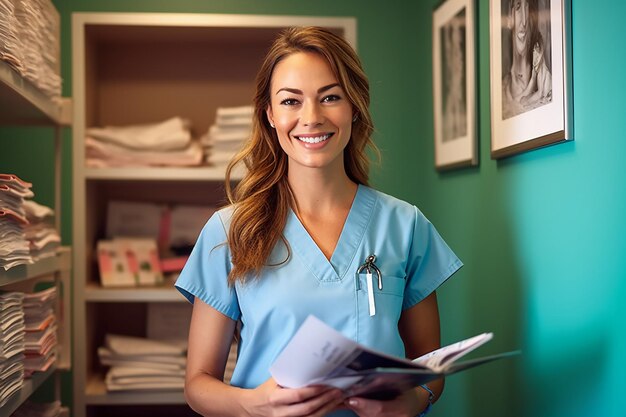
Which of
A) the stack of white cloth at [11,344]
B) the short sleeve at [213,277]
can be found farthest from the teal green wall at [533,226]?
the stack of white cloth at [11,344]

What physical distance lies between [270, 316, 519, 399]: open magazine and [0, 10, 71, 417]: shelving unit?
74cm

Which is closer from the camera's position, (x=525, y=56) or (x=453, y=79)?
(x=525, y=56)

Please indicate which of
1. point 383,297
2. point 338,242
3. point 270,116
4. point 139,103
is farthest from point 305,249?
point 139,103

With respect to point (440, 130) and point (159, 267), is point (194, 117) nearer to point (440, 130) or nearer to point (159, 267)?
point (159, 267)

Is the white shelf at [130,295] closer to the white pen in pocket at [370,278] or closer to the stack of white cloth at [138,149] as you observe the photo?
the stack of white cloth at [138,149]

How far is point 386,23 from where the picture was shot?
2920 mm

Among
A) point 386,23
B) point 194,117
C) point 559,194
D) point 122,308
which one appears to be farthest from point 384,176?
point 559,194

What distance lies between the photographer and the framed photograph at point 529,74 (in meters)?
1.46

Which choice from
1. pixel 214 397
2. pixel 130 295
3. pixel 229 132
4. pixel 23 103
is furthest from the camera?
pixel 229 132

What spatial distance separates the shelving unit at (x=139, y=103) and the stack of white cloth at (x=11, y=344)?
2.28 feet

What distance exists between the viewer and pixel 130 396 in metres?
2.55

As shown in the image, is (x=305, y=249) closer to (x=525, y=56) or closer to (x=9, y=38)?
(x=525, y=56)

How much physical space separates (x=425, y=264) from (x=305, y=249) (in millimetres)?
265

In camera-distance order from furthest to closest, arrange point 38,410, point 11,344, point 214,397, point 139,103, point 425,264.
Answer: point 139,103 < point 38,410 < point 11,344 < point 425,264 < point 214,397
